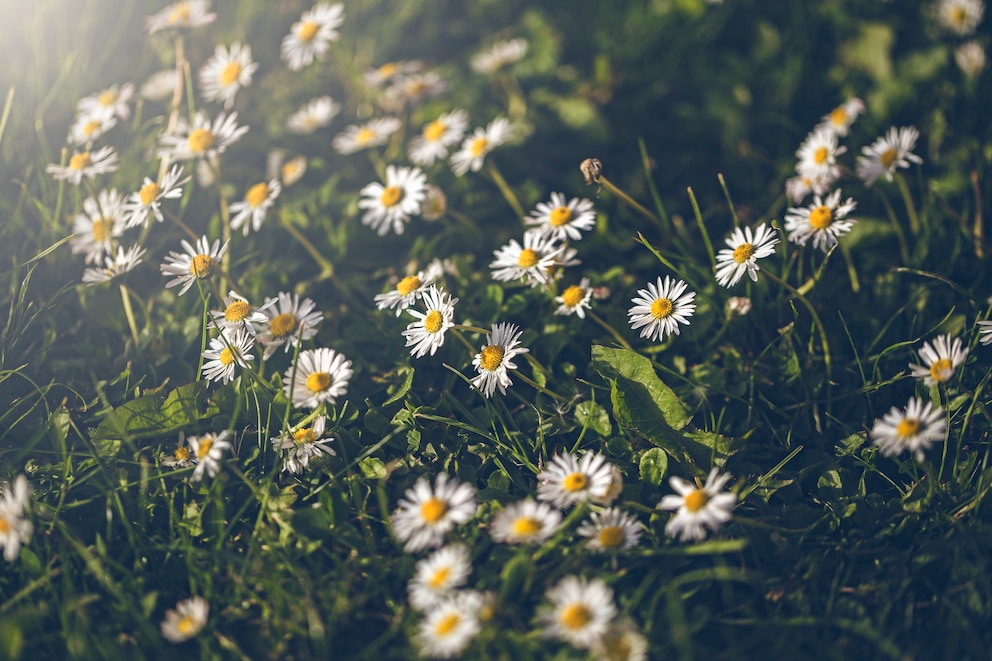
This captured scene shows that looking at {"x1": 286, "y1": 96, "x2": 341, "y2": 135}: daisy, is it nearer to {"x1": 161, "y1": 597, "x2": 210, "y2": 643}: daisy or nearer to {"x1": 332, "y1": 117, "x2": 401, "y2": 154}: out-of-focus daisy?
{"x1": 332, "y1": 117, "x2": 401, "y2": 154}: out-of-focus daisy

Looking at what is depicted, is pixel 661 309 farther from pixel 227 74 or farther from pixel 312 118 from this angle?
pixel 227 74

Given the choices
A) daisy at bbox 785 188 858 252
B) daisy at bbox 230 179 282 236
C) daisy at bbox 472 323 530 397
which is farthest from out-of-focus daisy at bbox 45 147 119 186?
daisy at bbox 785 188 858 252

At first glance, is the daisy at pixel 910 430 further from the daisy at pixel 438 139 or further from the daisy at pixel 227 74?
the daisy at pixel 227 74

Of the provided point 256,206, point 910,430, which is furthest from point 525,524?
point 256,206

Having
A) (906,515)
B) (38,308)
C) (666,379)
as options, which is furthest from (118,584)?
(906,515)

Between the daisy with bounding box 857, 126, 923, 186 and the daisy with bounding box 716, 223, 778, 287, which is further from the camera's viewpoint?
the daisy with bounding box 857, 126, 923, 186
